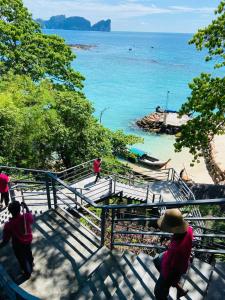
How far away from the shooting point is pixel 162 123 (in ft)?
145

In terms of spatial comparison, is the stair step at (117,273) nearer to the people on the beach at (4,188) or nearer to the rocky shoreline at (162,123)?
the people on the beach at (4,188)

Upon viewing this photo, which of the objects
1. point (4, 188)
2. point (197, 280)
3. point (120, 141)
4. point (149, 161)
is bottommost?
point (149, 161)

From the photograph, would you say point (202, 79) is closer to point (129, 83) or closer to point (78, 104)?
point (78, 104)

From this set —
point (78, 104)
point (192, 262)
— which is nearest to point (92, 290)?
point (192, 262)

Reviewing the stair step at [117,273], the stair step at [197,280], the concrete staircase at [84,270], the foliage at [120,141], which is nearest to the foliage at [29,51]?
the foliage at [120,141]

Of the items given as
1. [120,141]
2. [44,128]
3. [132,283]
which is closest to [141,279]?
[132,283]

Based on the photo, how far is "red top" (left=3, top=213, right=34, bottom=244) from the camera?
4801 mm

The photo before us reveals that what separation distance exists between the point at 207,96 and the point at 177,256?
39.6ft

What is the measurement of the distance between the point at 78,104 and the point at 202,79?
6.89 meters

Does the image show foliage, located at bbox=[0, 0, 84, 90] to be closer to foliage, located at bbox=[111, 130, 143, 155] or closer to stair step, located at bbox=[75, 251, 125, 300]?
foliage, located at bbox=[111, 130, 143, 155]

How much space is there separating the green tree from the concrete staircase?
1022 cm

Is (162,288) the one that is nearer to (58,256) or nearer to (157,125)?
(58,256)

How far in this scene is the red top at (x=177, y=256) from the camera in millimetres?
3645

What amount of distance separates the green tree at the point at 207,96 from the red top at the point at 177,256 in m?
11.7
